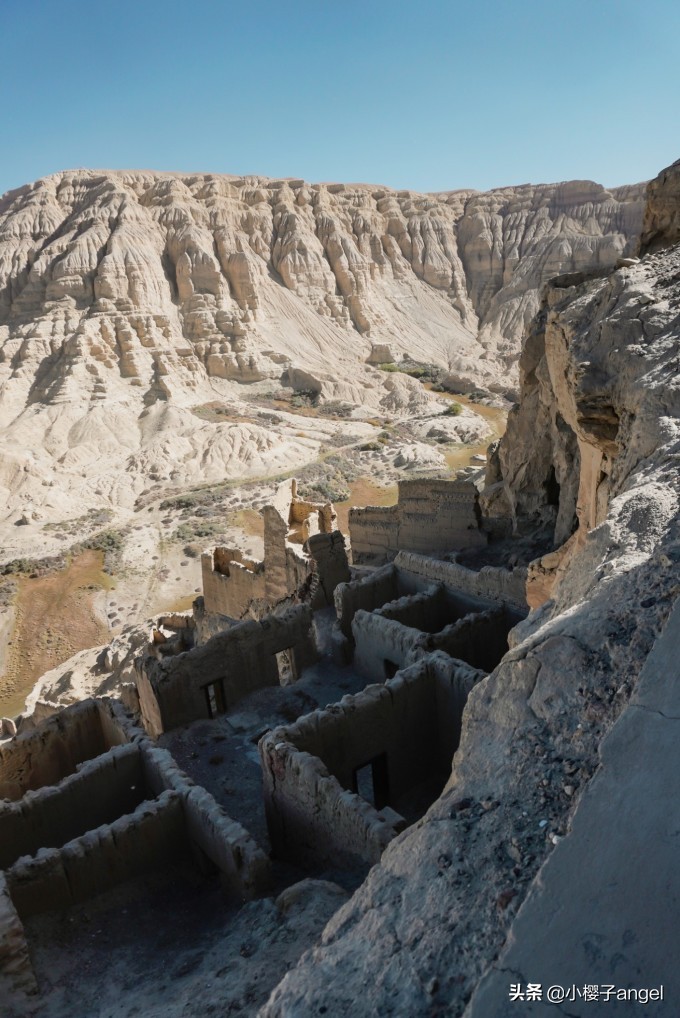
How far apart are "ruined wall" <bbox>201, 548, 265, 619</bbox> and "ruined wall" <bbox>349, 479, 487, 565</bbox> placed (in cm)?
326

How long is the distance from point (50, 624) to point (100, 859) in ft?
68.7

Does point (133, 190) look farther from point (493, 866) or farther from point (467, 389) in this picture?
point (493, 866)

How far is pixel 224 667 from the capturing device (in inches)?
450

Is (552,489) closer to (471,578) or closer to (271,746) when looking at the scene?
(471,578)

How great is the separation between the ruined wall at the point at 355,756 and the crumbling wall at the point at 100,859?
1142mm

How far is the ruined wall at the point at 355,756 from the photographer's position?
6812 mm

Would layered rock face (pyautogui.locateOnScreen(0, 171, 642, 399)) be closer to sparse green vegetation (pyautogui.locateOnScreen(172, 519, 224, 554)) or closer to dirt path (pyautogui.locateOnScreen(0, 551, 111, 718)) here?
sparse green vegetation (pyautogui.locateOnScreen(172, 519, 224, 554))

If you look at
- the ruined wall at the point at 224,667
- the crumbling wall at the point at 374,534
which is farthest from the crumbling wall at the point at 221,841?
the crumbling wall at the point at 374,534

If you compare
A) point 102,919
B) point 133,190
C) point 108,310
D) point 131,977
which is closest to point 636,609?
point 131,977

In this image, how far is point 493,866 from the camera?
3.36 metres

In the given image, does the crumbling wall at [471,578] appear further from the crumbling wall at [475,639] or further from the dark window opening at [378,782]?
the dark window opening at [378,782]

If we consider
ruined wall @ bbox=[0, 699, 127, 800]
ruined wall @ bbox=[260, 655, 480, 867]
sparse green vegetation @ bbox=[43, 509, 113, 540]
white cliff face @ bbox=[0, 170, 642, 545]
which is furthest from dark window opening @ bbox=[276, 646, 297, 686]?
white cliff face @ bbox=[0, 170, 642, 545]

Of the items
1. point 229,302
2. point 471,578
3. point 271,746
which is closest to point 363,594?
point 471,578

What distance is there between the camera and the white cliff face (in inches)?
1745
